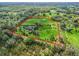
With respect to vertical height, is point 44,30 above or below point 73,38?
above

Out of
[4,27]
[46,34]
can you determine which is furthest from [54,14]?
[4,27]

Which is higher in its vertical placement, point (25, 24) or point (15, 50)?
point (25, 24)

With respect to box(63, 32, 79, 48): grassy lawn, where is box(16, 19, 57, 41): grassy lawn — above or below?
above

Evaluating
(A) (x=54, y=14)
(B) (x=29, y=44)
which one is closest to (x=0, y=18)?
(B) (x=29, y=44)

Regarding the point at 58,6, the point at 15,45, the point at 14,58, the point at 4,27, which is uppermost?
the point at 58,6

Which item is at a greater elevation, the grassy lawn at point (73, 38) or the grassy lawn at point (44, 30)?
the grassy lawn at point (44, 30)

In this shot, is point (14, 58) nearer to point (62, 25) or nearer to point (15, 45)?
point (15, 45)

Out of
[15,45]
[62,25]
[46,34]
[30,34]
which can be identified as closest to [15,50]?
[15,45]

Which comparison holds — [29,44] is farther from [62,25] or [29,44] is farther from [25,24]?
[62,25]

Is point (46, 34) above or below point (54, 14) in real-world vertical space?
below
